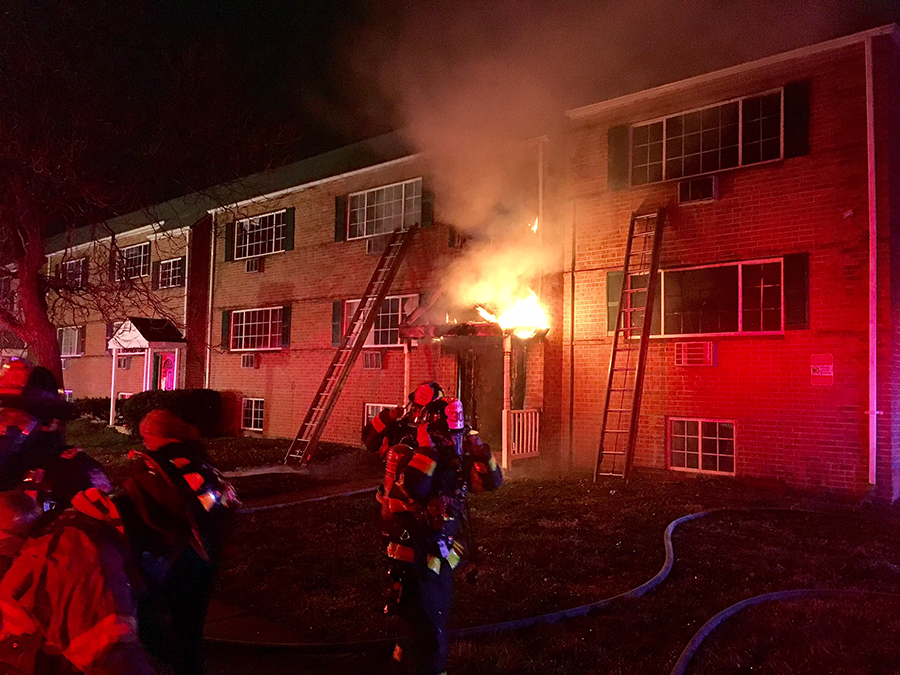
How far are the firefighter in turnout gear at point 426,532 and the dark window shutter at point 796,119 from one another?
8.08 m

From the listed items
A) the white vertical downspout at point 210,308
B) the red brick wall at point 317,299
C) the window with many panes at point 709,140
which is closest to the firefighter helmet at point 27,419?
the red brick wall at point 317,299

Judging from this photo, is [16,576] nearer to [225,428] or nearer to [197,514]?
[197,514]

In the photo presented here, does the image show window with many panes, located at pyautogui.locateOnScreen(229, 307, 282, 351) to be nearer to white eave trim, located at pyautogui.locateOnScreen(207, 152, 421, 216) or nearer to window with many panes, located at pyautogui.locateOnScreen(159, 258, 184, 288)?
white eave trim, located at pyautogui.locateOnScreen(207, 152, 421, 216)

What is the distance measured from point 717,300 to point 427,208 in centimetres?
619

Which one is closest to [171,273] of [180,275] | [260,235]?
[180,275]

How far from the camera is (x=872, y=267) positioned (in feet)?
28.6

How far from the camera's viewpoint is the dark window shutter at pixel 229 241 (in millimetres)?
18219

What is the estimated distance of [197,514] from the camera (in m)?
3.30

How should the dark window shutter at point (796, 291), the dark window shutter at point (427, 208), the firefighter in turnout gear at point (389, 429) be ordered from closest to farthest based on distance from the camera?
the firefighter in turnout gear at point (389, 429), the dark window shutter at point (796, 291), the dark window shutter at point (427, 208)

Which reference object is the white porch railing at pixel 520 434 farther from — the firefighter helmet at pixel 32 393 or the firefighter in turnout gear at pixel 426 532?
the firefighter helmet at pixel 32 393

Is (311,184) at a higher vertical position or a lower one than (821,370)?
higher

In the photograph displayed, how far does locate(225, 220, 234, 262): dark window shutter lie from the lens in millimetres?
18219

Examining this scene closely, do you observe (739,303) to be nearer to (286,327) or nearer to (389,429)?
(389,429)

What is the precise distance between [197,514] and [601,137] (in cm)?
1015
